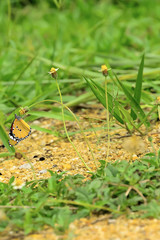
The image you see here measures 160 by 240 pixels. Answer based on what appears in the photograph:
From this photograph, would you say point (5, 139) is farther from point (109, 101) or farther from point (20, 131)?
point (109, 101)

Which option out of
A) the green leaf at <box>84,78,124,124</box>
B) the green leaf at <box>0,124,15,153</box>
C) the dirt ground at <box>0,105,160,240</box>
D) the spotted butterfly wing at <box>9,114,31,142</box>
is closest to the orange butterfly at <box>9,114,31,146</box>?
the spotted butterfly wing at <box>9,114,31,142</box>

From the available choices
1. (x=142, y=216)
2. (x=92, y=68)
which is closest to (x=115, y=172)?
(x=142, y=216)

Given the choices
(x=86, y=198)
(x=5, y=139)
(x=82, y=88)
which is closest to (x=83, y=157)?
(x=5, y=139)

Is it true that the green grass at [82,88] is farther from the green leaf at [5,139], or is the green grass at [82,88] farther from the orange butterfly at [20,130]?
the orange butterfly at [20,130]

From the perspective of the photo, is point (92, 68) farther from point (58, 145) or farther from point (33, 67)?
point (58, 145)

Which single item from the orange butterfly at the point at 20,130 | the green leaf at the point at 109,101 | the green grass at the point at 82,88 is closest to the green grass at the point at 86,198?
the green grass at the point at 82,88
